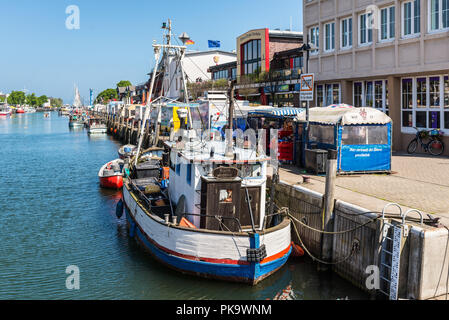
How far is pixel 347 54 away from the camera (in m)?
26.2

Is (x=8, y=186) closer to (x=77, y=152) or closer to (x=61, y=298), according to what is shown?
(x=61, y=298)

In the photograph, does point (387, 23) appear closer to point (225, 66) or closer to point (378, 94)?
point (378, 94)

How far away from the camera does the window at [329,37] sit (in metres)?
27.5

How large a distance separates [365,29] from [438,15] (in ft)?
15.9

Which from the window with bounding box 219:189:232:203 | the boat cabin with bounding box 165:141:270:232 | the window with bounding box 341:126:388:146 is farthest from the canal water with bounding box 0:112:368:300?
the window with bounding box 341:126:388:146

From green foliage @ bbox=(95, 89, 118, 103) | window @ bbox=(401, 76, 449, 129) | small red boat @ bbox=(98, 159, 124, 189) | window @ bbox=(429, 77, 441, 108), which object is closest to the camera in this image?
window @ bbox=(401, 76, 449, 129)

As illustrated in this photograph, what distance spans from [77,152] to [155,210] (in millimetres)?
37664

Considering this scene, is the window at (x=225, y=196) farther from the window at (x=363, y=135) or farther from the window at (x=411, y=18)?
the window at (x=411, y=18)

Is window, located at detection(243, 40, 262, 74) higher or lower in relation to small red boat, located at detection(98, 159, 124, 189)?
higher

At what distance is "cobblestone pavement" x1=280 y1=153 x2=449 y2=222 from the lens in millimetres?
12445

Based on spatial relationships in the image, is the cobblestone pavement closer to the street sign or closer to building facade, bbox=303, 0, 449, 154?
the street sign

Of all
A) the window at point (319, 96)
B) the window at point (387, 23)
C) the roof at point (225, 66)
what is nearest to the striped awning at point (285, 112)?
the window at point (387, 23)

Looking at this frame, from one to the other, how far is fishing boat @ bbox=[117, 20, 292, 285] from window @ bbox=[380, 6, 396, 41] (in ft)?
46.1

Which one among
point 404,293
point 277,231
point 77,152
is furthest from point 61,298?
point 77,152
